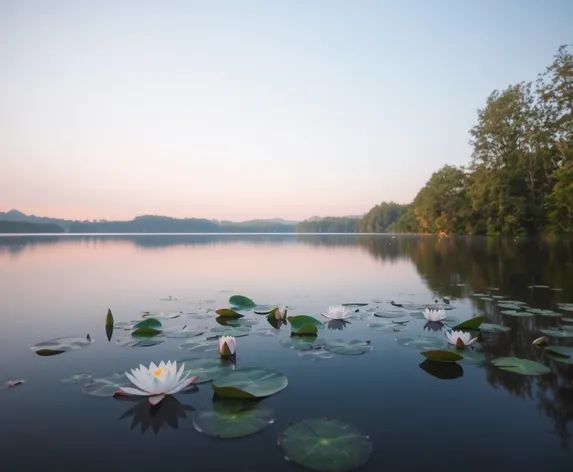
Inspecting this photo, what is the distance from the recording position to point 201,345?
382 centimetres

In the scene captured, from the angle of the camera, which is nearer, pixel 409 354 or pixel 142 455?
pixel 142 455

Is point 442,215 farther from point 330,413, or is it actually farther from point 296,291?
point 330,413

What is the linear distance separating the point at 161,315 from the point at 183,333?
1.30 meters

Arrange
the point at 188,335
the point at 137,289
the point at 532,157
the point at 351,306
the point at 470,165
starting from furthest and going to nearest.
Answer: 1. the point at 470,165
2. the point at 532,157
3. the point at 137,289
4. the point at 351,306
5. the point at 188,335

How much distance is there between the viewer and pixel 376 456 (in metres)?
1.85

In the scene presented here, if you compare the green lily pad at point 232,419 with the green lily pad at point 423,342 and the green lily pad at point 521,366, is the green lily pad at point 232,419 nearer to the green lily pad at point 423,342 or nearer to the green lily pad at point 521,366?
the green lily pad at point 423,342

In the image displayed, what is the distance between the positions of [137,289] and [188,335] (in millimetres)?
4535

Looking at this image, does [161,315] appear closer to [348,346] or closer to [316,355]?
[316,355]

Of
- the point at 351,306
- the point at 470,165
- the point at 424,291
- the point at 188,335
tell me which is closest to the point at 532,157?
the point at 470,165

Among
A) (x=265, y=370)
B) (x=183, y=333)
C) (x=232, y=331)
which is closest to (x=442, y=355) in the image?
(x=265, y=370)

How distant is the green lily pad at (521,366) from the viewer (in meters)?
2.97

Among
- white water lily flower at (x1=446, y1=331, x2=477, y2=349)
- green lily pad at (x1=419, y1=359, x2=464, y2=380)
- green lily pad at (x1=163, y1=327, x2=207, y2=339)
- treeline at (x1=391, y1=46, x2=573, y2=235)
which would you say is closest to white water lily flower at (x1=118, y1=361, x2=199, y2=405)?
green lily pad at (x1=163, y1=327, x2=207, y2=339)

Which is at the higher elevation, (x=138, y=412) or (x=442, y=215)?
(x=442, y=215)

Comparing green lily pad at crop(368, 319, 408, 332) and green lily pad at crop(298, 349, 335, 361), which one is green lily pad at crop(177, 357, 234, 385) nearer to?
green lily pad at crop(298, 349, 335, 361)
